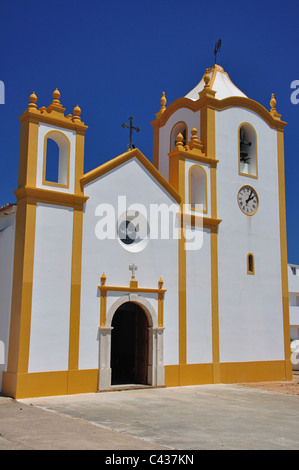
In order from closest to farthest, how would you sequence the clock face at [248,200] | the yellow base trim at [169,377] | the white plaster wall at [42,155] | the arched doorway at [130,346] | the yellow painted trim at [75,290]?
the yellow base trim at [169,377] → the yellow painted trim at [75,290] → the white plaster wall at [42,155] → the arched doorway at [130,346] → the clock face at [248,200]

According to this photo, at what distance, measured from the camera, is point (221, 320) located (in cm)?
1809

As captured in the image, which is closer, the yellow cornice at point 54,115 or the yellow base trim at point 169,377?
the yellow base trim at point 169,377

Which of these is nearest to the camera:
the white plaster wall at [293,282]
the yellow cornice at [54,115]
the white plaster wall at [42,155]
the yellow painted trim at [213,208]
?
the white plaster wall at [42,155]

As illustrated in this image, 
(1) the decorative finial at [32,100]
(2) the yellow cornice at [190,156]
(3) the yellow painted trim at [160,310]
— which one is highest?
(1) the decorative finial at [32,100]

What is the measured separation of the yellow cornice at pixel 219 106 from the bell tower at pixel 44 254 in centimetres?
593

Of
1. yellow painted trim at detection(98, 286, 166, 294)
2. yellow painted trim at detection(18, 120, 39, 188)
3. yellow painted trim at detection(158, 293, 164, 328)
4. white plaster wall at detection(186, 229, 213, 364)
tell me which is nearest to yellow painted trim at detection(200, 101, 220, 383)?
white plaster wall at detection(186, 229, 213, 364)

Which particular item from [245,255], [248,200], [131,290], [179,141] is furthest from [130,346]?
[179,141]

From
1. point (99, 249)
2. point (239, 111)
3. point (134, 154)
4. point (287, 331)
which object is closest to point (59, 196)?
point (99, 249)

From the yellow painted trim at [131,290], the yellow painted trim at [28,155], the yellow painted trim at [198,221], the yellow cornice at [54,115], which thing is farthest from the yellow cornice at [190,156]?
the yellow painted trim at [28,155]

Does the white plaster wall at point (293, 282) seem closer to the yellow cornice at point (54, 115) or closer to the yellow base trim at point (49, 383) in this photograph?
the yellow base trim at point (49, 383)

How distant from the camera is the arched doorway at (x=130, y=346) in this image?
16422 millimetres

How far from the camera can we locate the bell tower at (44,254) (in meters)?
13.6

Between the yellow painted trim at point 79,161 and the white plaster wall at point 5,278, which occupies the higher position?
the yellow painted trim at point 79,161

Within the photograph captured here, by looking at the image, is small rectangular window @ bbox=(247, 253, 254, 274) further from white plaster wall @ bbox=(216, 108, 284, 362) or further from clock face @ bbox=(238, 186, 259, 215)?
clock face @ bbox=(238, 186, 259, 215)
